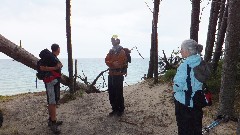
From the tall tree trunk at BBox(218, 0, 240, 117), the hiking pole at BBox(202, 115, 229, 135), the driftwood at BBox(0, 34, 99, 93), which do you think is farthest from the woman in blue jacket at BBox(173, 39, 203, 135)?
the driftwood at BBox(0, 34, 99, 93)

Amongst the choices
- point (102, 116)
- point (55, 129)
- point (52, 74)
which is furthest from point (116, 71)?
point (55, 129)

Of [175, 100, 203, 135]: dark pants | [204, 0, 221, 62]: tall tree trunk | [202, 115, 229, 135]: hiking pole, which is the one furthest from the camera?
[204, 0, 221, 62]: tall tree trunk

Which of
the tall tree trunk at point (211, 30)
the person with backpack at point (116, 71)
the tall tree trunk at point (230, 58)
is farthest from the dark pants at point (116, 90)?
the tall tree trunk at point (211, 30)

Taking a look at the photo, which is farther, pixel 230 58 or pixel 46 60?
pixel 46 60

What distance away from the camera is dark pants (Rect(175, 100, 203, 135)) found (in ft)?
18.4

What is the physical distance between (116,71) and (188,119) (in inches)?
148

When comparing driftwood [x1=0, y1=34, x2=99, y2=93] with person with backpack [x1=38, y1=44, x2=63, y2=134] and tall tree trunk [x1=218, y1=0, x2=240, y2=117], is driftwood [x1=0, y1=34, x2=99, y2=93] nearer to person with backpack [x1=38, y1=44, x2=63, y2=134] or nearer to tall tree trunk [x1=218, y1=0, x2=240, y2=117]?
person with backpack [x1=38, y1=44, x2=63, y2=134]

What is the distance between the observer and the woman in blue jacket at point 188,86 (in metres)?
5.33

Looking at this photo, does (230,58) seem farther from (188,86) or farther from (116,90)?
(188,86)

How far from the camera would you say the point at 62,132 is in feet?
27.7

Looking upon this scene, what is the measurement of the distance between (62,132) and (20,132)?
1.11 metres

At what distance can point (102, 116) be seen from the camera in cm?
937

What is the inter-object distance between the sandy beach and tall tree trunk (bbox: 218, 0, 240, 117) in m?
0.53

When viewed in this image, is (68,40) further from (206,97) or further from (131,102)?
(206,97)
